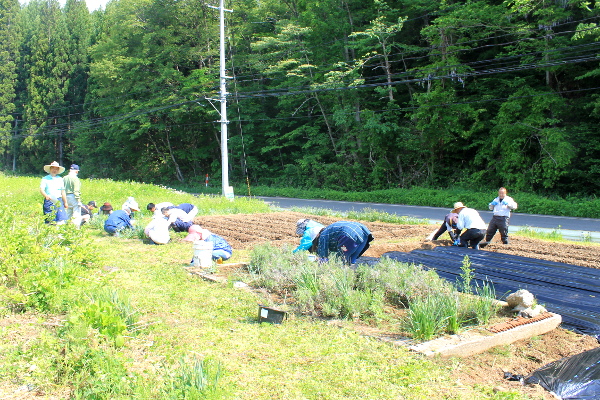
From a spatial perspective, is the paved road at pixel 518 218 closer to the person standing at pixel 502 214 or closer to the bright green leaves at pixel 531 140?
the bright green leaves at pixel 531 140

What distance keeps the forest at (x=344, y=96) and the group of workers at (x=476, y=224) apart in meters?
8.55

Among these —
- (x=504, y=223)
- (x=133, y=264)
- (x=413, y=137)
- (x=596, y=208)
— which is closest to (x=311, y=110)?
(x=413, y=137)

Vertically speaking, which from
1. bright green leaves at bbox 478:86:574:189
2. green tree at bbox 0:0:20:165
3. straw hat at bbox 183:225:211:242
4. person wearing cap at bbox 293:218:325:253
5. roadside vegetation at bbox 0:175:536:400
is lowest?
roadside vegetation at bbox 0:175:536:400

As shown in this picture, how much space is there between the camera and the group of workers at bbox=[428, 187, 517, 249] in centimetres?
1010

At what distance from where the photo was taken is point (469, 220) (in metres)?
10.1

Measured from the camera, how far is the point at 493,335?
15.3 feet

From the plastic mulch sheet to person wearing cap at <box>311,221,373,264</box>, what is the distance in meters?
3.57

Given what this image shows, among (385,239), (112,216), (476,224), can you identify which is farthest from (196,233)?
(476,224)

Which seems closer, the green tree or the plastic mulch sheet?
the plastic mulch sheet

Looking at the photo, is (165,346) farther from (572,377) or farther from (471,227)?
(471,227)

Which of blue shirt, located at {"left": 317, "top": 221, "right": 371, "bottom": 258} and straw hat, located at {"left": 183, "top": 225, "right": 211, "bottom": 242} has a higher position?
blue shirt, located at {"left": 317, "top": 221, "right": 371, "bottom": 258}

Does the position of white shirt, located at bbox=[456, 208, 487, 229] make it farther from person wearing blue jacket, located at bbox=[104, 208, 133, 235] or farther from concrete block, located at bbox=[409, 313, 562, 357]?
person wearing blue jacket, located at bbox=[104, 208, 133, 235]

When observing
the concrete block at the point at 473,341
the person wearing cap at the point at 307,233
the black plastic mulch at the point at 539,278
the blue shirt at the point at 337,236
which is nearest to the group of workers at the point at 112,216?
the person wearing cap at the point at 307,233

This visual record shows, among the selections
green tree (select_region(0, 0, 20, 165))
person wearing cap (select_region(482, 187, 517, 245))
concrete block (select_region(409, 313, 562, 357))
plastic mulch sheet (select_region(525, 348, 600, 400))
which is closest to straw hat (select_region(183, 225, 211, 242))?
concrete block (select_region(409, 313, 562, 357))
